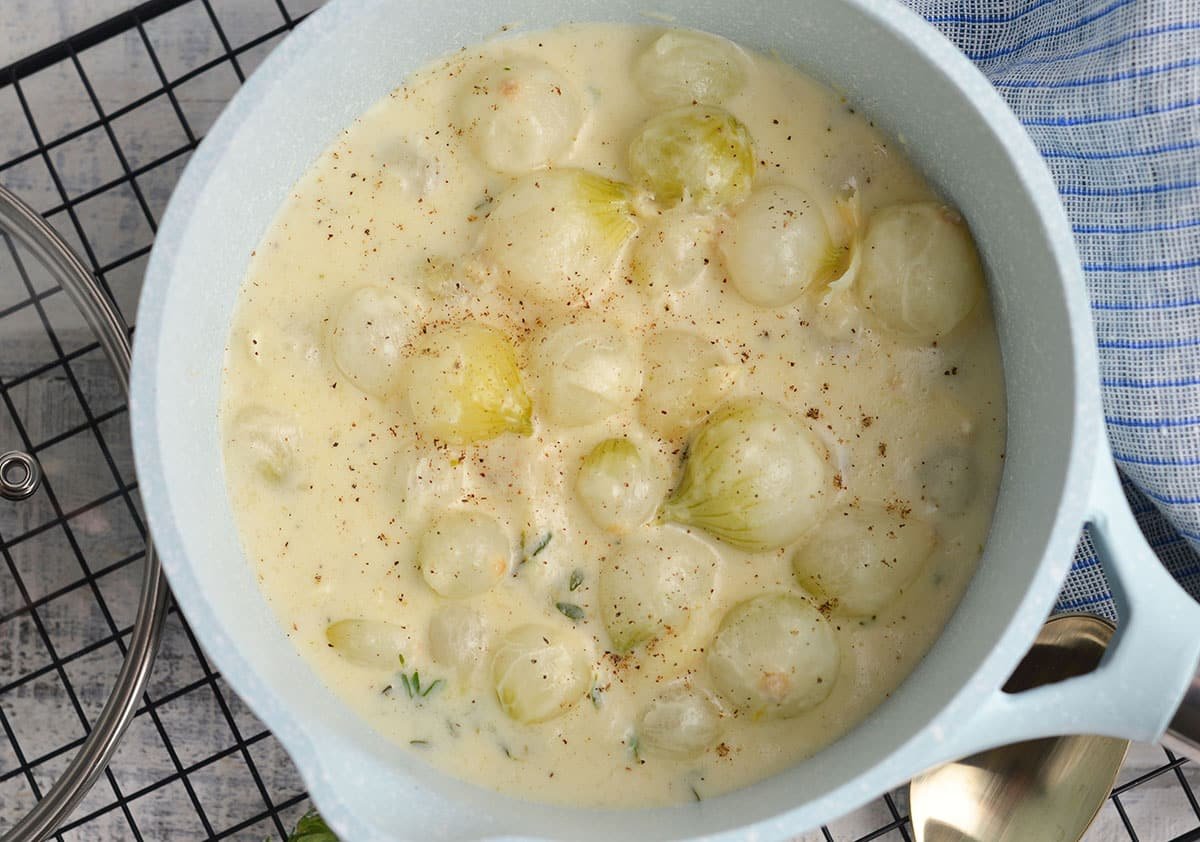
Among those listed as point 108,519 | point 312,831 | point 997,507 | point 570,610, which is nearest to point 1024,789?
point 997,507

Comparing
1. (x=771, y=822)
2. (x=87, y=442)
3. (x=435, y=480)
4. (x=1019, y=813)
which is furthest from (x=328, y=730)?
(x=1019, y=813)

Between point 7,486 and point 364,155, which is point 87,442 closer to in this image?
point 7,486

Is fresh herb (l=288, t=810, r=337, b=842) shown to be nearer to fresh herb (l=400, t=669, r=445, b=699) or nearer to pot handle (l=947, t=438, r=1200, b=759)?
fresh herb (l=400, t=669, r=445, b=699)

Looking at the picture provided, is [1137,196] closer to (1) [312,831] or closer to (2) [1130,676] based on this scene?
(2) [1130,676]

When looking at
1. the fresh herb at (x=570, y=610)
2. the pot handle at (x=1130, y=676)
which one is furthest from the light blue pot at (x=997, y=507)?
the fresh herb at (x=570, y=610)

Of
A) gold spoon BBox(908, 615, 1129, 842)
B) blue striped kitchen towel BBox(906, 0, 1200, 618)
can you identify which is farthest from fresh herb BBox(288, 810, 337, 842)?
blue striped kitchen towel BBox(906, 0, 1200, 618)

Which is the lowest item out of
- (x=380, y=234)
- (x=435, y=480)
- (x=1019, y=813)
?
(x=1019, y=813)

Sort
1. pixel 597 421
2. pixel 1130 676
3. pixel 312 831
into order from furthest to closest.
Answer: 1. pixel 312 831
2. pixel 597 421
3. pixel 1130 676

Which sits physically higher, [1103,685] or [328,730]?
[1103,685]
